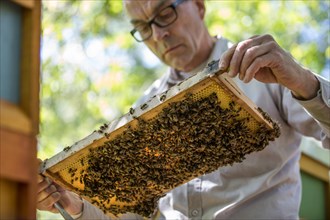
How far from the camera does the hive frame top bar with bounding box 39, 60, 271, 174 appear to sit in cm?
221

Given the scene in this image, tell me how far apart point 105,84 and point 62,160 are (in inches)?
248

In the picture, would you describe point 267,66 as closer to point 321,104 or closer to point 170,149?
point 321,104

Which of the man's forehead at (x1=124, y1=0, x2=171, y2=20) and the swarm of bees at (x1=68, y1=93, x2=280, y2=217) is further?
the man's forehead at (x1=124, y1=0, x2=171, y2=20)

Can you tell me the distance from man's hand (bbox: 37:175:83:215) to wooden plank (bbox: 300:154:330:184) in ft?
5.12

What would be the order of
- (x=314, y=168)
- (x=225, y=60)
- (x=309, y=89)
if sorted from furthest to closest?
1. (x=314, y=168)
2. (x=309, y=89)
3. (x=225, y=60)

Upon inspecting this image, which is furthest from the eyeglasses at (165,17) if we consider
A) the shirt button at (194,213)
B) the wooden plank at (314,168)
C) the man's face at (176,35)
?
the wooden plank at (314,168)

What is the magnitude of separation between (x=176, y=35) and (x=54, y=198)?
3.65 feet

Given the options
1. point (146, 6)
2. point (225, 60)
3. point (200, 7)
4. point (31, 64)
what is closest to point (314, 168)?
point (200, 7)

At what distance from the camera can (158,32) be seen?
3.45 m

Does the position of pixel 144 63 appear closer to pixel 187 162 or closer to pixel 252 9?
pixel 252 9

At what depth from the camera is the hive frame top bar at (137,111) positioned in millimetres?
2205

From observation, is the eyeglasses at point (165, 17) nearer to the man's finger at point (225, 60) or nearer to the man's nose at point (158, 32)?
the man's nose at point (158, 32)

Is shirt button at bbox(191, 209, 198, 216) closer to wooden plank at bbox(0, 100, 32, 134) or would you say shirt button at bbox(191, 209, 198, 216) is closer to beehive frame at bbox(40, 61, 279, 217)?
beehive frame at bbox(40, 61, 279, 217)

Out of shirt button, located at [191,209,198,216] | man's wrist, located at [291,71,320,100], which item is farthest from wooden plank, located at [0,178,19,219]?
shirt button, located at [191,209,198,216]
